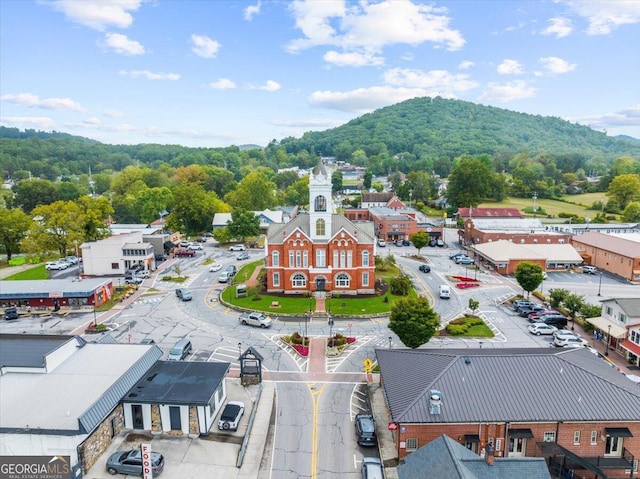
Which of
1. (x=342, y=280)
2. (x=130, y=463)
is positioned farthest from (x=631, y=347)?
(x=130, y=463)

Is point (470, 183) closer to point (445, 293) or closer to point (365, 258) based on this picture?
point (445, 293)

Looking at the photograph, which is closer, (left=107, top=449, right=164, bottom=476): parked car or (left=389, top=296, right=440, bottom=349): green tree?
(left=107, top=449, right=164, bottom=476): parked car

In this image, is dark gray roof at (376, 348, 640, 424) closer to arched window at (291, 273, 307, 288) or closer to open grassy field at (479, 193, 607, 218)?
arched window at (291, 273, 307, 288)

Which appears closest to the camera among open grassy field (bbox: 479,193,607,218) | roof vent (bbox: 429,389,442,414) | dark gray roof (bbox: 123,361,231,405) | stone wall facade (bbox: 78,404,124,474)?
stone wall facade (bbox: 78,404,124,474)

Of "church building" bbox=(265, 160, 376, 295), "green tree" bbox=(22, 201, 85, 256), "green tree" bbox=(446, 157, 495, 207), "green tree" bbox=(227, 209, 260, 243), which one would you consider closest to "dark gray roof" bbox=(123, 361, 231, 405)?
"church building" bbox=(265, 160, 376, 295)

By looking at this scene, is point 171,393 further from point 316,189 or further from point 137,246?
point 137,246

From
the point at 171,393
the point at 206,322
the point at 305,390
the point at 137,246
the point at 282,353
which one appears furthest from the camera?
the point at 137,246

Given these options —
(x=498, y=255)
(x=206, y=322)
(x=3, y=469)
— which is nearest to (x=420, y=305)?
(x=206, y=322)

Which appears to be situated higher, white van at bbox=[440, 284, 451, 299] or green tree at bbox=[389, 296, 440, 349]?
green tree at bbox=[389, 296, 440, 349]
